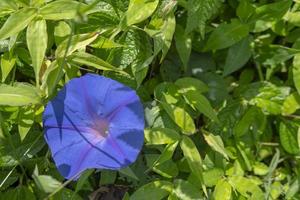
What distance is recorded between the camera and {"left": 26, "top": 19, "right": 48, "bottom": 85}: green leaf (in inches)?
46.3

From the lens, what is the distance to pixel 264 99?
1565mm

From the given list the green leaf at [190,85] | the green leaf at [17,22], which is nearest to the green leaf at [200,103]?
the green leaf at [190,85]

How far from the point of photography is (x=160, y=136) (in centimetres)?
133

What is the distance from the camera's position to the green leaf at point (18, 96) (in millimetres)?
1220

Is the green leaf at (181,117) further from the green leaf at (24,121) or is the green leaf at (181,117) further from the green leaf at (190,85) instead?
the green leaf at (24,121)

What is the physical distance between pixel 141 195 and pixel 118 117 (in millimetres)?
209

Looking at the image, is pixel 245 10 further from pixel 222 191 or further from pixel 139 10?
pixel 222 191

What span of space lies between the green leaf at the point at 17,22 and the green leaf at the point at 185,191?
516mm

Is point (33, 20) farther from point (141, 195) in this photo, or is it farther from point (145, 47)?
point (141, 195)

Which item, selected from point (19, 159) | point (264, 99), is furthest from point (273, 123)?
point (19, 159)

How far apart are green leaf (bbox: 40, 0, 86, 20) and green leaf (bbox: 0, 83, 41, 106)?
0.16m

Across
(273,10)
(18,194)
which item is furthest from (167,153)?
(273,10)

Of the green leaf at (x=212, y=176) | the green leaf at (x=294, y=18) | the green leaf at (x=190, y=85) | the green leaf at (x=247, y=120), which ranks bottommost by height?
the green leaf at (x=212, y=176)

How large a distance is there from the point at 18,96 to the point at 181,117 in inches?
15.7
